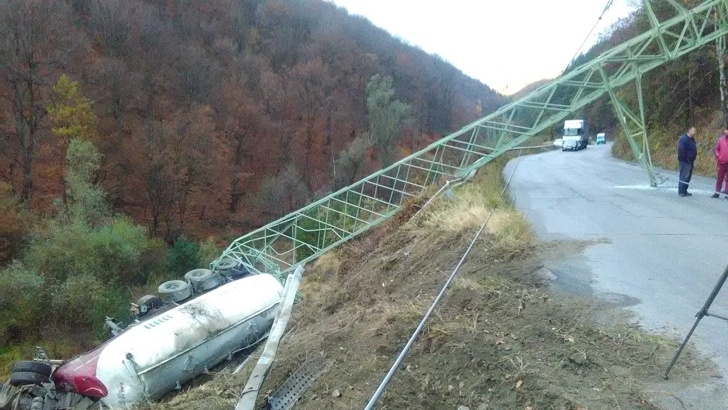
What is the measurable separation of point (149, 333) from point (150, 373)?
0.77 metres

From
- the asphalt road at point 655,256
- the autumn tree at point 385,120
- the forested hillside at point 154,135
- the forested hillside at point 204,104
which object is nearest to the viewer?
the asphalt road at point 655,256

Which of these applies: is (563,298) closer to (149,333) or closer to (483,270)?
(483,270)

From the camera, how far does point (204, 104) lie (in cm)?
5894

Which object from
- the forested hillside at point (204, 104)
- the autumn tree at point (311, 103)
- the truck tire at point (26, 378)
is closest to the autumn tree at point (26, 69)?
the forested hillside at point (204, 104)

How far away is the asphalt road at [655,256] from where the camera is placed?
4844 millimetres

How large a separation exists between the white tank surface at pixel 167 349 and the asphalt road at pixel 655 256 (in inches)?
246

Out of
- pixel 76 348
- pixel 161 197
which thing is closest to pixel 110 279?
pixel 76 348

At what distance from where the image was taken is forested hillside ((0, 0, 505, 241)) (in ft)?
131

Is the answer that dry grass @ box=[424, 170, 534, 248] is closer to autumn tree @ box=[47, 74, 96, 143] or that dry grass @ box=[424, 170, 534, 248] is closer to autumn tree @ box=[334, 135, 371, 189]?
autumn tree @ box=[47, 74, 96, 143]

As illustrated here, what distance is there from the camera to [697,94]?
74.9 feet

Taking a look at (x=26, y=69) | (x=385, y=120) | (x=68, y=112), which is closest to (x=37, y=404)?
(x=68, y=112)

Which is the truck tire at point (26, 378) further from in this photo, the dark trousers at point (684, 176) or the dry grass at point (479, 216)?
the dark trousers at point (684, 176)

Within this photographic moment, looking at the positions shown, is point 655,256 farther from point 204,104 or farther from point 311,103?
point 311,103

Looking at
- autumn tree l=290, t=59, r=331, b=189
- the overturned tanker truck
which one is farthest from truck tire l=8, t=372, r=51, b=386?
autumn tree l=290, t=59, r=331, b=189
